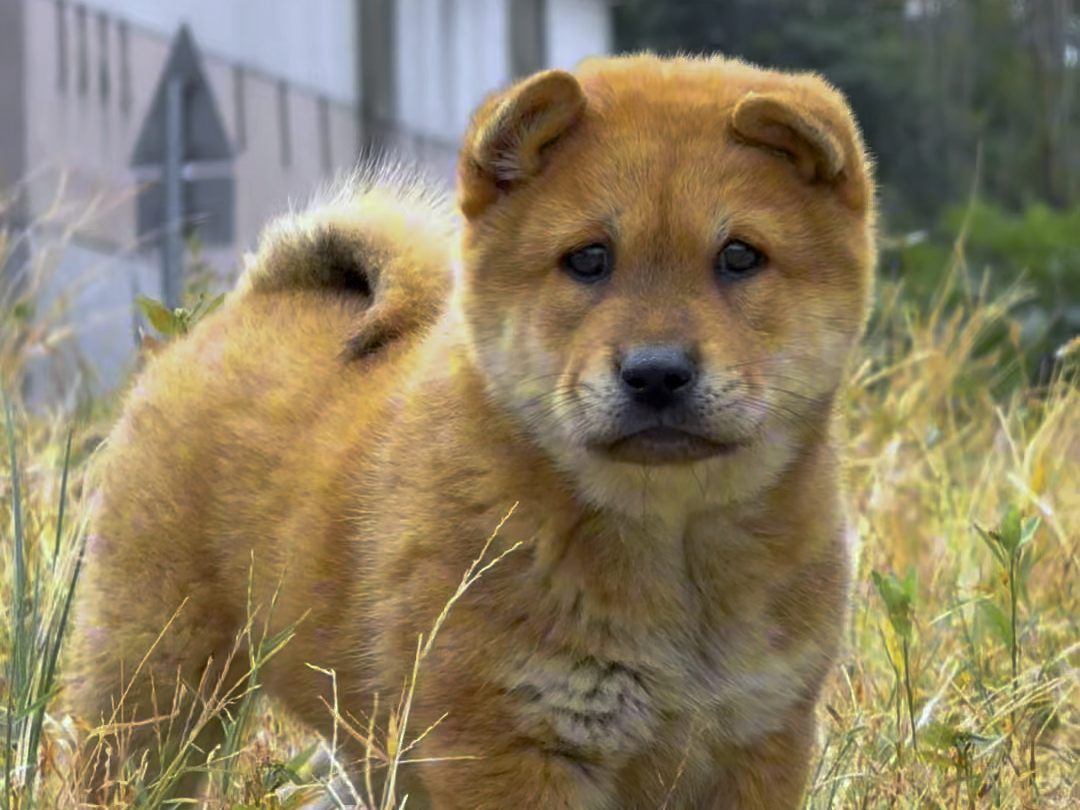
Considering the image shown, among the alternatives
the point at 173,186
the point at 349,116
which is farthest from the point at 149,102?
the point at 173,186

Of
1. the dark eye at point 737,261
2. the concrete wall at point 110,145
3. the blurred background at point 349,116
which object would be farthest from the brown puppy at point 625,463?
the concrete wall at point 110,145

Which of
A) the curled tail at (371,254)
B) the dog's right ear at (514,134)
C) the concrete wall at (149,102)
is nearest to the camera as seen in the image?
the dog's right ear at (514,134)

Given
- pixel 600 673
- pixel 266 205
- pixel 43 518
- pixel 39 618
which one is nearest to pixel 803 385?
pixel 600 673

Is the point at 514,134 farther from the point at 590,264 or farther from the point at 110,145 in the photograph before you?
the point at 110,145

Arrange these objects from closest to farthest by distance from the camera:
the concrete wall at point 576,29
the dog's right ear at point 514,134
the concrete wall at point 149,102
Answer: the dog's right ear at point 514,134 < the concrete wall at point 149,102 < the concrete wall at point 576,29

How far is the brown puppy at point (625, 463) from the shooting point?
9.70 feet

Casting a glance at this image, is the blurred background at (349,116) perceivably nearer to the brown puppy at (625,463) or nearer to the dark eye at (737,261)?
the brown puppy at (625,463)

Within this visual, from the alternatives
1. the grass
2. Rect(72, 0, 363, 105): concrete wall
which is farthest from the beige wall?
the grass

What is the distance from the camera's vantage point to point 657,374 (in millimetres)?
2840

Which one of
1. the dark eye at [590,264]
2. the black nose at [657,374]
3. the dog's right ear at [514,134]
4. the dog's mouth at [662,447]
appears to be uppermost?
the dog's right ear at [514,134]

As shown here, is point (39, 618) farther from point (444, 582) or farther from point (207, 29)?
point (207, 29)

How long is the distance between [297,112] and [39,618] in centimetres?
1099

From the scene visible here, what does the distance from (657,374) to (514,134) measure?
63cm

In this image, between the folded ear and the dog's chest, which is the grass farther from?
the folded ear
